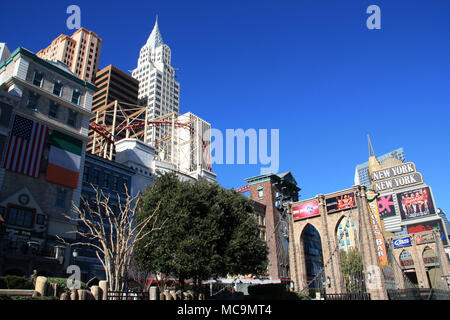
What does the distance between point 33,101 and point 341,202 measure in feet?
123

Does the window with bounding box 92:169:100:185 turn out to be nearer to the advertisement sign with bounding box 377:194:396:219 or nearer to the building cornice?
the building cornice

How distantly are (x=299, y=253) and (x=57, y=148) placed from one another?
30.8 m

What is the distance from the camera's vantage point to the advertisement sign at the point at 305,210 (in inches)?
1777

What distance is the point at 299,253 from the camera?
141ft

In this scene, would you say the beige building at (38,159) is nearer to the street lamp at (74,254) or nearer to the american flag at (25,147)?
the american flag at (25,147)

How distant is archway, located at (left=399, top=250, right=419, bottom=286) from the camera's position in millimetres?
92000

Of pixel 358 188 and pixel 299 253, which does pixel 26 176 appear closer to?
pixel 299 253

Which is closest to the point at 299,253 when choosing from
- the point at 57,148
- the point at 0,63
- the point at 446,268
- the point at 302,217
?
the point at 302,217

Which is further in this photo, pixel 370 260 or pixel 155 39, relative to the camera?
pixel 155 39

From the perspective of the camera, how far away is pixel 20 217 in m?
32.1

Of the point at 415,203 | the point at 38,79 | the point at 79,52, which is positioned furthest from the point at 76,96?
the point at 79,52

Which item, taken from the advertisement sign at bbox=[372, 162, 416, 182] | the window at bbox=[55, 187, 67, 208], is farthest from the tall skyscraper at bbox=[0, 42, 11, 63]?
the advertisement sign at bbox=[372, 162, 416, 182]

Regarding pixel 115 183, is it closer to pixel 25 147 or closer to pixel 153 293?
pixel 25 147

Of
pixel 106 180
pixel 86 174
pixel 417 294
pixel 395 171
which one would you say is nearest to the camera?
pixel 417 294
